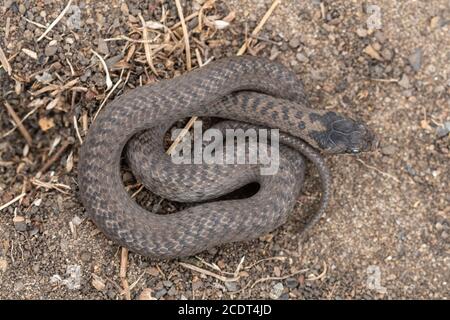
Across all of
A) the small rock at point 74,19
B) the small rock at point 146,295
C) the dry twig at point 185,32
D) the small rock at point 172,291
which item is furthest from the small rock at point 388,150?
the small rock at point 74,19

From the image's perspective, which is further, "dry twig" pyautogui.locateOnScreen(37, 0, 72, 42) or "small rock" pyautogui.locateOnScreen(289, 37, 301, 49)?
"small rock" pyautogui.locateOnScreen(289, 37, 301, 49)

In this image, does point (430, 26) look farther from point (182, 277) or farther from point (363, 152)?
point (182, 277)

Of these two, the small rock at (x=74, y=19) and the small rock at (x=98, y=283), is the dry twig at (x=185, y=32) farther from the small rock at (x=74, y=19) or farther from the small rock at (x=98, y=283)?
the small rock at (x=98, y=283)

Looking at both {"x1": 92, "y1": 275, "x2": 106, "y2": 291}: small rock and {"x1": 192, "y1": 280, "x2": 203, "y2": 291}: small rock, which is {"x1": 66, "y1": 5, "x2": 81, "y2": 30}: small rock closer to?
{"x1": 92, "y1": 275, "x2": 106, "y2": 291}: small rock

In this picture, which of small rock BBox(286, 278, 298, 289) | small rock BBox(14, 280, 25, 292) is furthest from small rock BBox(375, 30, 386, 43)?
small rock BBox(14, 280, 25, 292)

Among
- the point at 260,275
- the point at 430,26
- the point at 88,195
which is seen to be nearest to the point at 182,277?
the point at 260,275

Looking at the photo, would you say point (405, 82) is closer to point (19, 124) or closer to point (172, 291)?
point (172, 291)
